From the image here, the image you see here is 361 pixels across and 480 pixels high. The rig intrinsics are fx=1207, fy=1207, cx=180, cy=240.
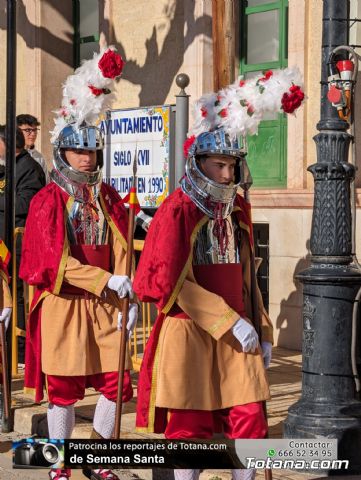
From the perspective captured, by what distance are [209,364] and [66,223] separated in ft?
4.81

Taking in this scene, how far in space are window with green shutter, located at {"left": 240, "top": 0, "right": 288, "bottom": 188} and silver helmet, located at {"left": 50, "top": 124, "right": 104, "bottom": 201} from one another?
544 cm

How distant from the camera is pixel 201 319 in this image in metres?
5.62

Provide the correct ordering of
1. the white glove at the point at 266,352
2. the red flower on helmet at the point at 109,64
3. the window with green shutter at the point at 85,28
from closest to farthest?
the white glove at the point at 266,352 < the red flower on helmet at the point at 109,64 < the window with green shutter at the point at 85,28

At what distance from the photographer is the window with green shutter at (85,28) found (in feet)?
50.4

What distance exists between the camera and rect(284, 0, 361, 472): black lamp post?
673 cm

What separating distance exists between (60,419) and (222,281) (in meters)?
1.48

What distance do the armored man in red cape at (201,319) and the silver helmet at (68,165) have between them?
1047mm

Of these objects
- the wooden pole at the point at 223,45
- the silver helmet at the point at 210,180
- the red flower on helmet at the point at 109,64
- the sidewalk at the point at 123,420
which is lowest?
the sidewalk at the point at 123,420

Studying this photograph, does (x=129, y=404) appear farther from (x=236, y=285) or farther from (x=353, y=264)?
(x=236, y=285)

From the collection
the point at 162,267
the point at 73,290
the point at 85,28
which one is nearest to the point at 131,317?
the point at 73,290

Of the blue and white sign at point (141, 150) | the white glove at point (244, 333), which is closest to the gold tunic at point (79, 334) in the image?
the white glove at point (244, 333)

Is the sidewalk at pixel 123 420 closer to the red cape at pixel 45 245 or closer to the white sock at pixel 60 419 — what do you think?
the white sock at pixel 60 419

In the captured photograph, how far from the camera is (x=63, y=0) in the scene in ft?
51.4

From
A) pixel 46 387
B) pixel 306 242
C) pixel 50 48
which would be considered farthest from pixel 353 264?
pixel 50 48
